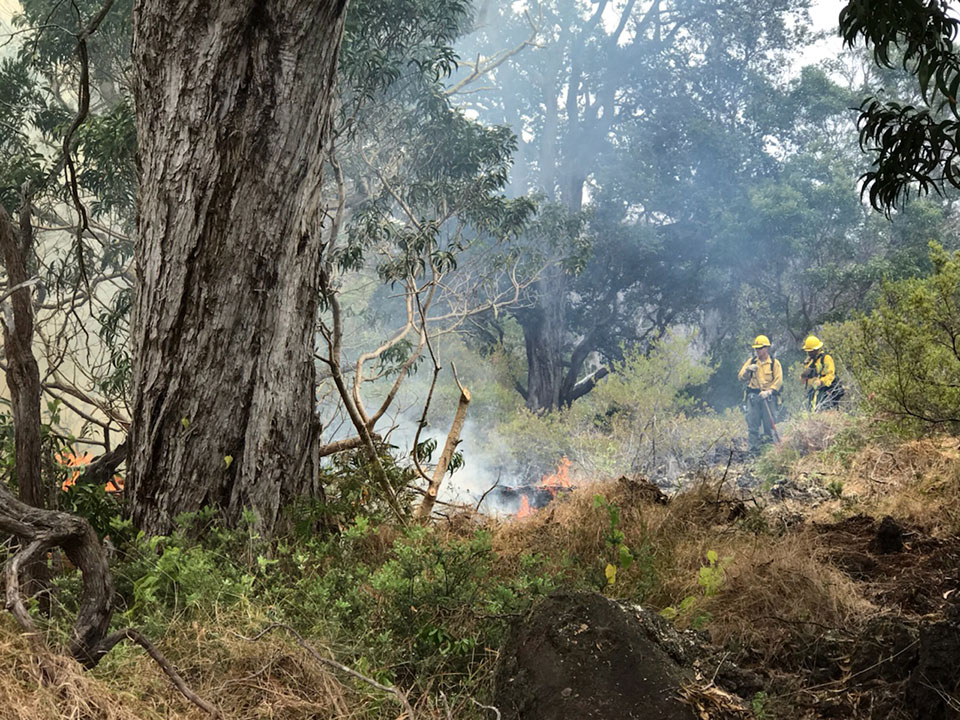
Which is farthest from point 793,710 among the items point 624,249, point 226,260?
point 624,249

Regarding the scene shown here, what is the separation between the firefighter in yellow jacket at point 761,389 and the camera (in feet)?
46.0

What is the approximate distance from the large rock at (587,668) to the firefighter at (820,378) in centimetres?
1101

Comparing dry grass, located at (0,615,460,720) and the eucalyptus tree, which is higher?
the eucalyptus tree

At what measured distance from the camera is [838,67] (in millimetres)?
22406

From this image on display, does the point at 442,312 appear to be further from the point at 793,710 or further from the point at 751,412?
the point at 793,710

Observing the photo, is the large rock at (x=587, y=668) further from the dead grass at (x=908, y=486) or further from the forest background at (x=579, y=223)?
the forest background at (x=579, y=223)

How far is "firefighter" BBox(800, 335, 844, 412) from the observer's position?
12.6m

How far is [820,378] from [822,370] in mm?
157

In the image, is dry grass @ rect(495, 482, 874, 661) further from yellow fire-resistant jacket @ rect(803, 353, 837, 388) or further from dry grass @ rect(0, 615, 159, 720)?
yellow fire-resistant jacket @ rect(803, 353, 837, 388)

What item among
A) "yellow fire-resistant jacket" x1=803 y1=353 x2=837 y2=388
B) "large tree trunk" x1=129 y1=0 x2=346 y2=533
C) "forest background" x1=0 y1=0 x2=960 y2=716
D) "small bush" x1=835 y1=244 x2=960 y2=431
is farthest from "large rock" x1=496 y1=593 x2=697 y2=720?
"yellow fire-resistant jacket" x1=803 y1=353 x2=837 y2=388

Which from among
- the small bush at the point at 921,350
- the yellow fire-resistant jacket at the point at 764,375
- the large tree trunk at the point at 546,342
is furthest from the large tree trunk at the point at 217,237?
the large tree trunk at the point at 546,342

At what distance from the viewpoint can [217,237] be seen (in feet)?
10.5

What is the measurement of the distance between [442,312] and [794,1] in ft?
40.1

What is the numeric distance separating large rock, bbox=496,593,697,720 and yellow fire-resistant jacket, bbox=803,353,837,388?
1125cm
